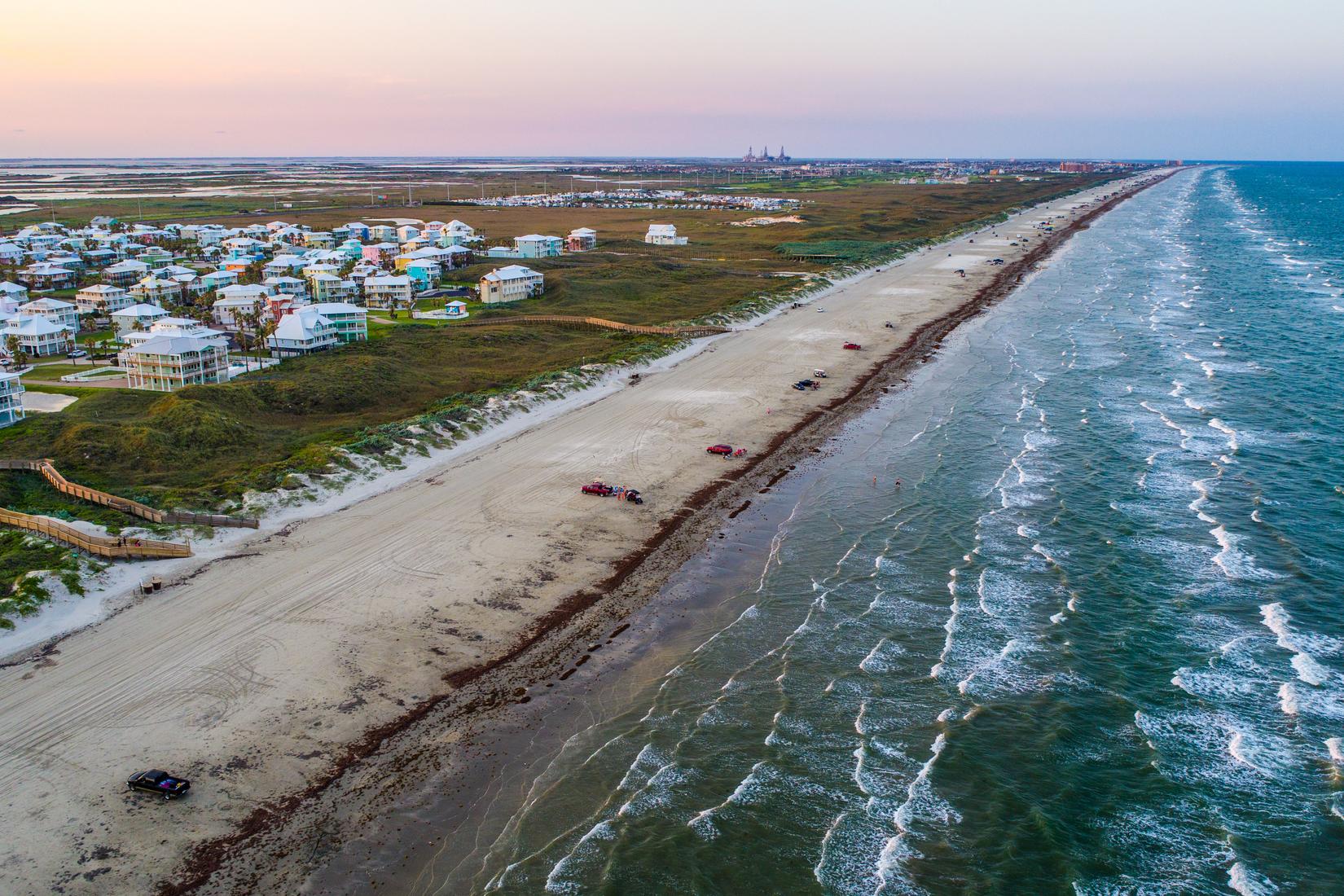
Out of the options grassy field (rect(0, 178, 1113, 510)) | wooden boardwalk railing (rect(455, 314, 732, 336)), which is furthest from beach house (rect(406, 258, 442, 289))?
wooden boardwalk railing (rect(455, 314, 732, 336))

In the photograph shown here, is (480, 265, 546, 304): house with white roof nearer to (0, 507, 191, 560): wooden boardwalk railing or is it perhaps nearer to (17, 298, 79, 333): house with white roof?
(17, 298, 79, 333): house with white roof

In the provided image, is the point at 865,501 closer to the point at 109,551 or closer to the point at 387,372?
the point at 109,551

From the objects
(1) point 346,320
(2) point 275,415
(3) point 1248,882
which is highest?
(1) point 346,320

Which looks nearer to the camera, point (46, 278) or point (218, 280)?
point (218, 280)

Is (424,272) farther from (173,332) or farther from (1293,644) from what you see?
(1293,644)

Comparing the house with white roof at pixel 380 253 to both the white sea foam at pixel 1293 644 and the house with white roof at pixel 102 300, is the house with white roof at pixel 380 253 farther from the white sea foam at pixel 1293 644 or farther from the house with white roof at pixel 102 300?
the white sea foam at pixel 1293 644

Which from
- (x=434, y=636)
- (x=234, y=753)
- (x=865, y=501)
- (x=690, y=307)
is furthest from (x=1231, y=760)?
(x=690, y=307)

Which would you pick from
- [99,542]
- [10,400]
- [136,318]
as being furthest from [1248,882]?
[136,318]
